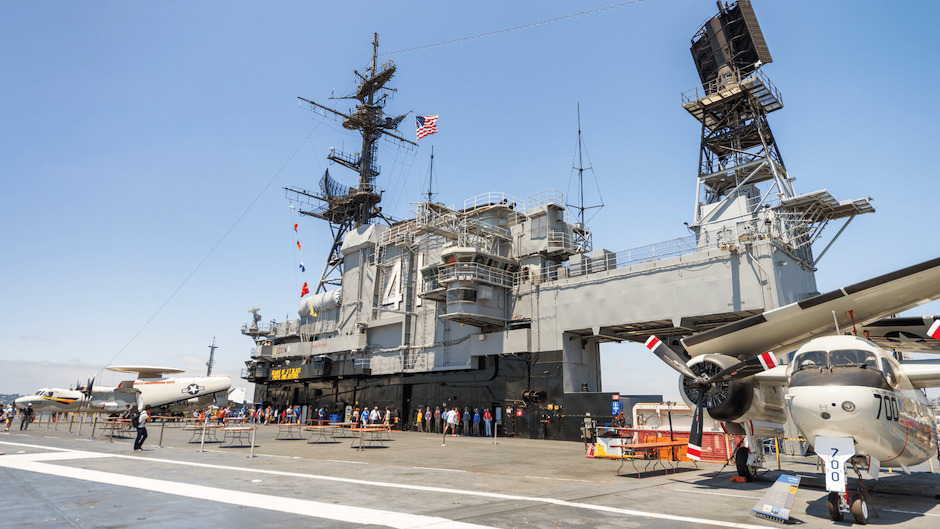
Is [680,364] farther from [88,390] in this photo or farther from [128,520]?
[88,390]

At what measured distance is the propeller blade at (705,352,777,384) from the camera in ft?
33.5

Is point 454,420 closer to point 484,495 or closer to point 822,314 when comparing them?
point 484,495

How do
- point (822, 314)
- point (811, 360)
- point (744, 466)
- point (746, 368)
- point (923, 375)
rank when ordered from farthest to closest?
point (744, 466) → point (822, 314) → point (746, 368) → point (923, 375) → point (811, 360)

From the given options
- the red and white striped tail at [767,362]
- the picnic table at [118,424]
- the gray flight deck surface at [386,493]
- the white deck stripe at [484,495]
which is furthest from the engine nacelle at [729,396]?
the picnic table at [118,424]

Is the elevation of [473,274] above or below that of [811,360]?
above

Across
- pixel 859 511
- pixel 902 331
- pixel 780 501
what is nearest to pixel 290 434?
pixel 780 501

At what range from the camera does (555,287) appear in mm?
28344

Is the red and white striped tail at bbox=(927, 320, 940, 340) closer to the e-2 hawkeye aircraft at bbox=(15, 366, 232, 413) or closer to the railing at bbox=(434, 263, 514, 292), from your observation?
the railing at bbox=(434, 263, 514, 292)

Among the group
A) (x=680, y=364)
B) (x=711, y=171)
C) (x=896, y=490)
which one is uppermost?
(x=711, y=171)

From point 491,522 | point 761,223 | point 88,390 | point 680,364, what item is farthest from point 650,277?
point 88,390

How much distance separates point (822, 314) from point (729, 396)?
3002mm

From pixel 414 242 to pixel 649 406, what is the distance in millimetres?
20290

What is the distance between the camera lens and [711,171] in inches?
1217

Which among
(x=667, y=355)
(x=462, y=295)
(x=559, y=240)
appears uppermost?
(x=559, y=240)
